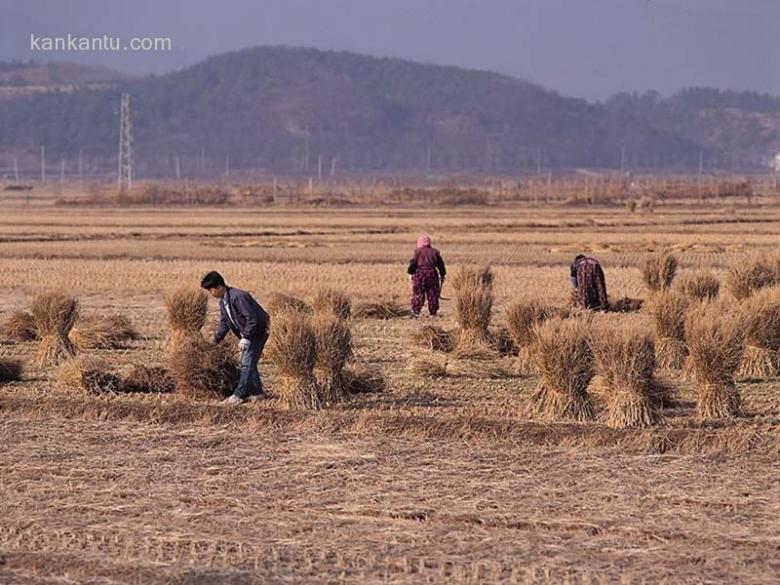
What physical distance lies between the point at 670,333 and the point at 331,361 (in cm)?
437

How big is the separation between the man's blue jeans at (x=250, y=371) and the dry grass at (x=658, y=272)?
1180cm

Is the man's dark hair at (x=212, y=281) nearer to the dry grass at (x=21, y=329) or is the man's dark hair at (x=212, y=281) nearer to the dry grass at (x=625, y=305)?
the dry grass at (x=21, y=329)

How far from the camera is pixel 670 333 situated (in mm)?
16578

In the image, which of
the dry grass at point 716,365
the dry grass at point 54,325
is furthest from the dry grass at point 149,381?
the dry grass at point 716,365

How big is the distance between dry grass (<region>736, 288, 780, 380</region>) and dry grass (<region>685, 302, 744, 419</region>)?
2410mm

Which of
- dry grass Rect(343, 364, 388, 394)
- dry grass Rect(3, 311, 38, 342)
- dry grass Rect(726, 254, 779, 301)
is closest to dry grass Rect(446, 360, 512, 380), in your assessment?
dry grass Rect(343, 364, 388, 394)

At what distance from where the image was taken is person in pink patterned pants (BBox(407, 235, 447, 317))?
21234 millimetres

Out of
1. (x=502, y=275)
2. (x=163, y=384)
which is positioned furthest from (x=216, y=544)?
(x=502, y=275)

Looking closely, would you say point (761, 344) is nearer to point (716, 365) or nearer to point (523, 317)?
point (523, 317)

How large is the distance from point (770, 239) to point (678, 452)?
29746mm

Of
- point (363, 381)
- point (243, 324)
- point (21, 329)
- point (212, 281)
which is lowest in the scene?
point (21, 329)

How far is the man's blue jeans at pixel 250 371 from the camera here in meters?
13.5

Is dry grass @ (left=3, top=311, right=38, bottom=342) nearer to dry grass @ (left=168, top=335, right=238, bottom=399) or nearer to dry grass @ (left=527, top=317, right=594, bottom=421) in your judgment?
dry grass @ (left=168, top=335, right=238, bottom=399)

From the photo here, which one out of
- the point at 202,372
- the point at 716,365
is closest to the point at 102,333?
the point at 202,372
